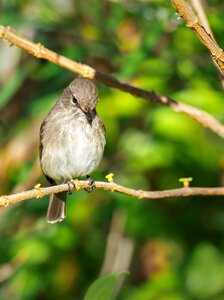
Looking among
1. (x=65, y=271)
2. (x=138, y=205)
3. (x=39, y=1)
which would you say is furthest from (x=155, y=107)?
(x=65, y=271)

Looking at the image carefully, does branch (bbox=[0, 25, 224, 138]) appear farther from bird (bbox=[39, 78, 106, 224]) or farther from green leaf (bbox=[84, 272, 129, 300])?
bird (bbox=[39, 78, 106, 224])

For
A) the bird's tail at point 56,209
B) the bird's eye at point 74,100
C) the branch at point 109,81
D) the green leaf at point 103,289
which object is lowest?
the green leaf at point 103,289

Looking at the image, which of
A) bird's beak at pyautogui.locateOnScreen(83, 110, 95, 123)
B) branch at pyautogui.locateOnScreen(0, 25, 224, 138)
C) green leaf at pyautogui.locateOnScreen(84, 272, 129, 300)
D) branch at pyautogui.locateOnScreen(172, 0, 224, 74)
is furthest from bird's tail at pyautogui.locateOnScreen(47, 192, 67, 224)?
branch at pyautogui.locateOnScreen(172, 0, 224, 74)

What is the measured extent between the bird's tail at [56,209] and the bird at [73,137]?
3 cm

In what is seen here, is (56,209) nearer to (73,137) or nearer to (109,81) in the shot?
(73,137)

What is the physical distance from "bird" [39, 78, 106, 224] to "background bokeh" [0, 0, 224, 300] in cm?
32

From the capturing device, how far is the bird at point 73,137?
5.25 meters

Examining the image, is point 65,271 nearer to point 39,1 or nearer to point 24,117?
point 24,117

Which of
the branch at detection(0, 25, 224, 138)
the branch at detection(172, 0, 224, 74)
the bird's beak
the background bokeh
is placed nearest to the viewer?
the branch at detection(172, 0, 224, 74)

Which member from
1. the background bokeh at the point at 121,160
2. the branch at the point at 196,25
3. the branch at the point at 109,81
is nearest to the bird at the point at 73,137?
the background bokeh at the point at 121,160

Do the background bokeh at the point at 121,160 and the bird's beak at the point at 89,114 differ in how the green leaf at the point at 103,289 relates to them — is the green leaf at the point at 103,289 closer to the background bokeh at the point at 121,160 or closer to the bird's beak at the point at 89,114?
the bird's beak at the point at 89,114

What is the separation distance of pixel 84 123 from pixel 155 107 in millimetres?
1022

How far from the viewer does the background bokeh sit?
5.79 m

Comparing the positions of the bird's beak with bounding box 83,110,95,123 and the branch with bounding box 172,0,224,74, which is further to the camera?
the bird's beak with bounding box 83,110,95,123
